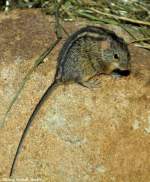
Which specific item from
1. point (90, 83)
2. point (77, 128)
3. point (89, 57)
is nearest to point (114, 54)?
point (89, 57)

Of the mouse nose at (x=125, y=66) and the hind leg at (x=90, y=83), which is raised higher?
the mouse nose at (x=125, y=66)

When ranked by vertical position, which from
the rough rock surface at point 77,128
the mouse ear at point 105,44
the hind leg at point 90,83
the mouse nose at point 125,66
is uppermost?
the mouse ear at point 105,44

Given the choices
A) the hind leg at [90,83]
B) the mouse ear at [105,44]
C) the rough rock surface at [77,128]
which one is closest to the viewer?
the rough rock surface at [77,128]

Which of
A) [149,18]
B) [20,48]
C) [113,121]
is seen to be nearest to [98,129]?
[113,121]

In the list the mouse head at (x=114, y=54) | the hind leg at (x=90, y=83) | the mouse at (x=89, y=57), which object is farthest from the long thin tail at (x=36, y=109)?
the mouse head at (x=114, y=54)

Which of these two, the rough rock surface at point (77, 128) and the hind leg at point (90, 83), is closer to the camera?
the rough rock surface at point (77, 128)

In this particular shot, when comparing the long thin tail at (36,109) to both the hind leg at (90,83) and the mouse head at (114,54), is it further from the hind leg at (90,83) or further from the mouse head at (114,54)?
the mouse head at (114,54)

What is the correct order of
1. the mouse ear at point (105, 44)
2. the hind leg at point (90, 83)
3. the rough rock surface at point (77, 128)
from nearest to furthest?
the rough rock surface at point (77, 128) < the hind leg at point (90, 83) < the mouse ear at point (105, 44)

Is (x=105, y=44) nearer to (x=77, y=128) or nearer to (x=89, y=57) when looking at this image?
(x=89, y=57)
